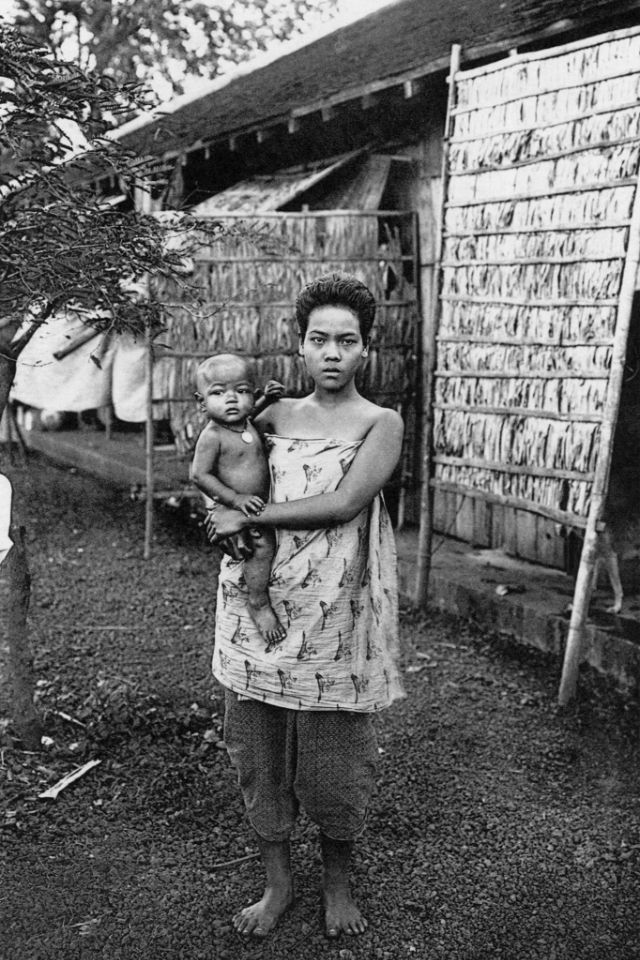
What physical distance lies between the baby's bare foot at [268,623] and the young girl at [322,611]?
2cm

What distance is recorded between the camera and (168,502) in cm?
899

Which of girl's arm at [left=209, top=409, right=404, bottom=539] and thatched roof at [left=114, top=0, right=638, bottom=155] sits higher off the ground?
thatched roof at [left=114, top=0, right=638, bottom=155]

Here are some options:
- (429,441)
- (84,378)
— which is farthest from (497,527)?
(84,378)

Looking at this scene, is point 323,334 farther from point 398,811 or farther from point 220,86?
point 220,86

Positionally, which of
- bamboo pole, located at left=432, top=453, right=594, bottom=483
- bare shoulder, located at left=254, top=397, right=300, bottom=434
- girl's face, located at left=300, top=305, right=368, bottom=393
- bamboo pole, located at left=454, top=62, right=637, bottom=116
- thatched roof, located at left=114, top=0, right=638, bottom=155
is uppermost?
thatched roof, located at left=114, top=0, right=638, bottom=155

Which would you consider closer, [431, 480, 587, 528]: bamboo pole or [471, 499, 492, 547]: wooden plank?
[431, 480, 587, 528]: bamboo pole

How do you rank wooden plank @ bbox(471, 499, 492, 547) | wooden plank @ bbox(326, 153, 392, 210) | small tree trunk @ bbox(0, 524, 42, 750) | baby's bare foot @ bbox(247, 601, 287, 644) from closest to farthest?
baby's bare foot @ bbox(247, 601, 287, 644) → small tree trunk @ bbox(0, 524, 42, 750) → wooden plank @ bbox(471, 499, 492, 547) → wooden plank @ bbox(326, 153, 392, 210)

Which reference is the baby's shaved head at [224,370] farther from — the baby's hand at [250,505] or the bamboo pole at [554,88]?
the bamboo pole at [554,88]

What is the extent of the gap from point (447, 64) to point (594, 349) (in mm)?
2368

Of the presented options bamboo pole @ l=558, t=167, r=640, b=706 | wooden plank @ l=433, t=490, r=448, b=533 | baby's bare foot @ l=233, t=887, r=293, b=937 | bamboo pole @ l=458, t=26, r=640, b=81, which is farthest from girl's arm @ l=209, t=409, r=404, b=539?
wooden plank @ l=433, t=490, r=448, b=533

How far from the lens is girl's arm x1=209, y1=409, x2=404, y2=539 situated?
256 cm

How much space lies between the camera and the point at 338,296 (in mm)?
2607

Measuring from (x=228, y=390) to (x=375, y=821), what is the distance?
178 cm

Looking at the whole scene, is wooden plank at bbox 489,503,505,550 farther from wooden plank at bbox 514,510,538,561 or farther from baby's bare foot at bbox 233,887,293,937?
baby's bare foot at bbox 233,887,293,937
